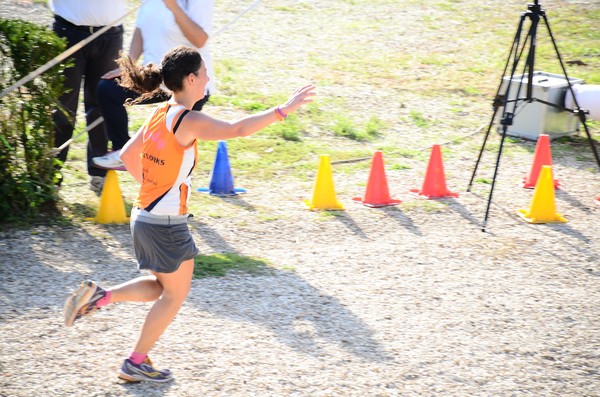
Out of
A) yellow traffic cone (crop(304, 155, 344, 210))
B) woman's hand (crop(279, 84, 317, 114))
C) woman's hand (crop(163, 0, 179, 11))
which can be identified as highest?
woman's hand (crop(163, 0, 179, 11))

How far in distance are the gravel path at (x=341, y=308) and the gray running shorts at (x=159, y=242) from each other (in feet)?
1.95

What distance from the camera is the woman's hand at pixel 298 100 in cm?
412

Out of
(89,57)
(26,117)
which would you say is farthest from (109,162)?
(89,57)

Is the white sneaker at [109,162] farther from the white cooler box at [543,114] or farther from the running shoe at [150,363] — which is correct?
the white cooler box at [543,114]

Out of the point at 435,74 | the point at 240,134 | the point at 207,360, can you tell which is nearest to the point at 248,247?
the point at 207,360

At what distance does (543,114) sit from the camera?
909 centimetres

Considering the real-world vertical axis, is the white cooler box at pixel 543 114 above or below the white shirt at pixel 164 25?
below

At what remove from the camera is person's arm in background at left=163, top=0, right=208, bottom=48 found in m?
6.41

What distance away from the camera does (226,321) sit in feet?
16.5

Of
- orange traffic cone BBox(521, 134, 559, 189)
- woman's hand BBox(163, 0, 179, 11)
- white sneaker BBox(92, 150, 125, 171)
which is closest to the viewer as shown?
woman's hand BBox(163, 0, 179, 11)

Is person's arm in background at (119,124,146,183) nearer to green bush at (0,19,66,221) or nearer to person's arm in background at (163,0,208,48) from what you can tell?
green bush at (0,19,66,221)

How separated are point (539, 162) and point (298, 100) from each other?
437 centimetres

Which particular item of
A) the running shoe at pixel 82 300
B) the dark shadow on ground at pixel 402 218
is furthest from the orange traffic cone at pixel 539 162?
the running shoe at pixel 82 300

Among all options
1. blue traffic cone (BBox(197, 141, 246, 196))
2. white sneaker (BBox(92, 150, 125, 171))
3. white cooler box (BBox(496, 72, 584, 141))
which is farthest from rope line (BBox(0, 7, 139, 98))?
white cooler box (BBox(496, 72, 584, 141))
